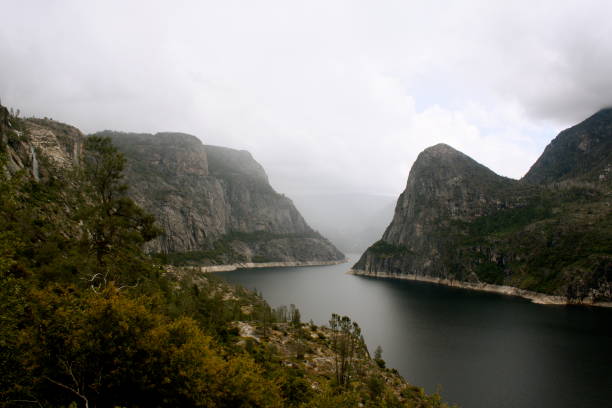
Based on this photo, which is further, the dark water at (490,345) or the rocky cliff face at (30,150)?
the rocky cliff face at (30,150)

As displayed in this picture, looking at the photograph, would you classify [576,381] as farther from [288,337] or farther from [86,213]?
[86,213]

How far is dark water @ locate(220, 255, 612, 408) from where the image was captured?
188ft

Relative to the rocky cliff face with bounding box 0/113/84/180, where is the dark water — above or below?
below

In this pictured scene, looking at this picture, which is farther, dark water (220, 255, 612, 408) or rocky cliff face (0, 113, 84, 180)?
rocky cliff face (0, 113, 84, 180)

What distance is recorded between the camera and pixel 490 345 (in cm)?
8331

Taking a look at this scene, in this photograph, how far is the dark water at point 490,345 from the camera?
57.3 metres

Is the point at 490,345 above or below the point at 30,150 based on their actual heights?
below

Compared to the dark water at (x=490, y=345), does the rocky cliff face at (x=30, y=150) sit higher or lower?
higher

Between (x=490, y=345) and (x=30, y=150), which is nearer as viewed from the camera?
(x=30, y=150)

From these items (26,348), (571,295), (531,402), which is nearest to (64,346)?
(26,348)

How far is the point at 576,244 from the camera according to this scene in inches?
7185

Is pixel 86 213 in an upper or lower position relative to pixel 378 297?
upper

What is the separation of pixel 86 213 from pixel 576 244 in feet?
727

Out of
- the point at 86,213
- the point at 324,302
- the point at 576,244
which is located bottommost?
the point at 324,302
